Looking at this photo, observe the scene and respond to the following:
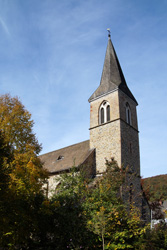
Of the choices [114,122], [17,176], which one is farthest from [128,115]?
[17,176]

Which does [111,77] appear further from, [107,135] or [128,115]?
[107,135]

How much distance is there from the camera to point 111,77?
76.4ft

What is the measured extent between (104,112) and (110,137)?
10.1 feet

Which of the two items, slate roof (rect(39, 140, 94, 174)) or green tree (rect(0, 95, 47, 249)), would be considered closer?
green tree (rect(0, 95, 47, 249))

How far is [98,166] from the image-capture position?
65.6 feet

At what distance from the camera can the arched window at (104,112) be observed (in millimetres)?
21442

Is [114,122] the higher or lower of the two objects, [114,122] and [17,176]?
the higher

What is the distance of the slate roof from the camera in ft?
67.3

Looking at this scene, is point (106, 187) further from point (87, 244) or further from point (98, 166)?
point (98, 166)

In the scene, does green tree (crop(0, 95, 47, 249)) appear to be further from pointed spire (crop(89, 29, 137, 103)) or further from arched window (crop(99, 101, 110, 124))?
pointed spire (crop(89, 29, 137, 103))

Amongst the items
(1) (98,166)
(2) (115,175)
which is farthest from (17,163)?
(1) (98,166)

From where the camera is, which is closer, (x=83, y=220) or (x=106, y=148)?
(x=83, y=220)


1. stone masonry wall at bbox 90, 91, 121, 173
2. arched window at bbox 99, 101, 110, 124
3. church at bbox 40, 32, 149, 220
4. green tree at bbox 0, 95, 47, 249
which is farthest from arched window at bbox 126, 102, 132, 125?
green tree at bbox 0, 95, 47, 249

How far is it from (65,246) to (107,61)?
20524 millimetres
